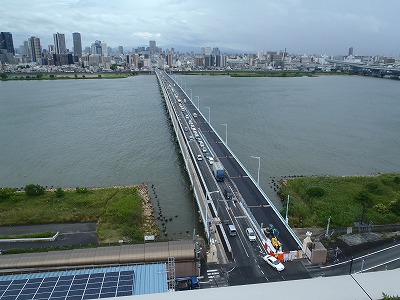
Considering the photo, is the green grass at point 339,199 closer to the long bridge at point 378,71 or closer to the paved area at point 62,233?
the paved area at point 62,233

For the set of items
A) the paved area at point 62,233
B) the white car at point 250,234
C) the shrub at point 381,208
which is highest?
the white car at point 250,234

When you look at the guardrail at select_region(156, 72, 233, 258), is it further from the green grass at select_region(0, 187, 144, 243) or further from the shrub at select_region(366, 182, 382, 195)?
the shrub at select_region(366, 182, 382, 195)

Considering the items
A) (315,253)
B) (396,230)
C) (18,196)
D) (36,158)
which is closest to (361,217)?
(396,230)

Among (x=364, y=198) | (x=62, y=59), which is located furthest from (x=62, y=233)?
(x=62, y=59)

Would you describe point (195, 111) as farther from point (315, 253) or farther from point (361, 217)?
point (315, 253)

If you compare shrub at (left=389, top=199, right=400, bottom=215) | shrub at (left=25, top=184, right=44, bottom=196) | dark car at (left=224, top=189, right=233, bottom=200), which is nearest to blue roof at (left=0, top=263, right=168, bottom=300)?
dark car at (left=224, top=189, right=233, bottom=200)

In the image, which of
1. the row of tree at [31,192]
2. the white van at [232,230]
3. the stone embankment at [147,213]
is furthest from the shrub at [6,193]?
the white van at [232,230]

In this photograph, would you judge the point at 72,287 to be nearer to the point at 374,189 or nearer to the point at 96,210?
the point at 96,210
